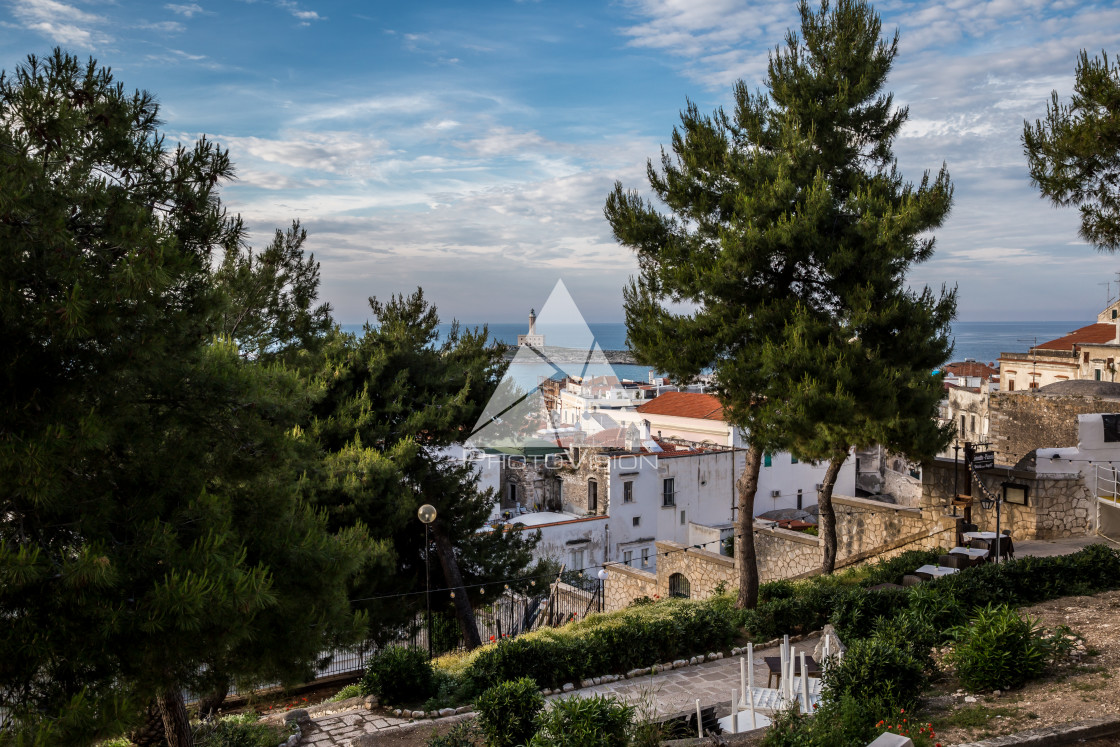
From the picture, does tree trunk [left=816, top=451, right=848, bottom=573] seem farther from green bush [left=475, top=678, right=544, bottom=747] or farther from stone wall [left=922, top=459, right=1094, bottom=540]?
green bush [left=475, top=678, right=544, bottom=747]

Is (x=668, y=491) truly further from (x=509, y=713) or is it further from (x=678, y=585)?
(x=509, y=713)

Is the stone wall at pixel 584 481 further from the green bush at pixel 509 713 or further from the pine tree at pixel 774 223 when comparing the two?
the green bush at pixel 509 713

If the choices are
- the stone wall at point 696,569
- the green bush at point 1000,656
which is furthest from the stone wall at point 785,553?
the green bush at point 1000,656

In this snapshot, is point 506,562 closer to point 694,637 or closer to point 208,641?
point 694,637

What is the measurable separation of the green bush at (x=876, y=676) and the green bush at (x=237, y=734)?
17.0ft

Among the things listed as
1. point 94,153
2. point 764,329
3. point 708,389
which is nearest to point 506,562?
point 708,389

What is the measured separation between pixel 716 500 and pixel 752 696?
21537 mm

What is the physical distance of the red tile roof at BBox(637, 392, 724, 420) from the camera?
3300 centimetres

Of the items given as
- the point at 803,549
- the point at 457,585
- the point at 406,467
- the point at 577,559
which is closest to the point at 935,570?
the point at 803,549

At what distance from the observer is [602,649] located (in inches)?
348

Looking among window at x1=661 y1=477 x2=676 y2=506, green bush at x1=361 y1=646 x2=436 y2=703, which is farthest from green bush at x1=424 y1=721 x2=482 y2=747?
window at x1=661 y1=477 x2=676 y2=506

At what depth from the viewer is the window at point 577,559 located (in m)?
23.5

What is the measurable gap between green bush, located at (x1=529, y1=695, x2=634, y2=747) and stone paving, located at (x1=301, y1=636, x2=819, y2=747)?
1.52 meters

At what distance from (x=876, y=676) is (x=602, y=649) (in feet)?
12.0
